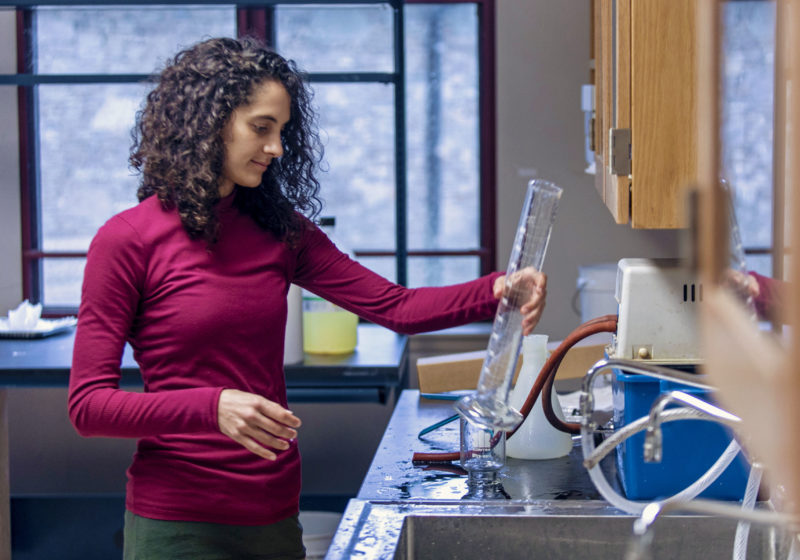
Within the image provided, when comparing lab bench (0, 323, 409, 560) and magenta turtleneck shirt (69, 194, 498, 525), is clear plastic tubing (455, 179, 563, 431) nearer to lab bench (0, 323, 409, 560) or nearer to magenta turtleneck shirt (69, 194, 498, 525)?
magenta turtleneck shirt (69, 194, 498, 525)

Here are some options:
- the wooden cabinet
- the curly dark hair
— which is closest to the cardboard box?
the curly dark hair

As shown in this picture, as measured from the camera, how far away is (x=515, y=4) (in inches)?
141

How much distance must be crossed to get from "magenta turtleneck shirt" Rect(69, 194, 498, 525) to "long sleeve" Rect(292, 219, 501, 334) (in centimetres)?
12

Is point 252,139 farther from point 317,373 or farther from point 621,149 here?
point 317,373

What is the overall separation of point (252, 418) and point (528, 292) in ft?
1.34

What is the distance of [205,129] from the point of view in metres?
1.51

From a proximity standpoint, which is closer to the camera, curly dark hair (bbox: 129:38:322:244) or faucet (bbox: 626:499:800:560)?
faucet (bbox: 626:499:800:560)

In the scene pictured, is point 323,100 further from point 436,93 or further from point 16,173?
point 16,173

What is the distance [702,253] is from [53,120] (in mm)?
3868

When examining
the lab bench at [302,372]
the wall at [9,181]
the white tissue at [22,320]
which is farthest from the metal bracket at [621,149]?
the wall at [9,181]

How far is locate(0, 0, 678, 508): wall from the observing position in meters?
3.60

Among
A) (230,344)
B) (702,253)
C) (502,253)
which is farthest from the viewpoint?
(502,253)

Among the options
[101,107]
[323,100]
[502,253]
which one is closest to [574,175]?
[502,253]

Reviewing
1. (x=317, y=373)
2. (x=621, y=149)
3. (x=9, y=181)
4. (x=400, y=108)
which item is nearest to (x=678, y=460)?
(x=621, y=149)
